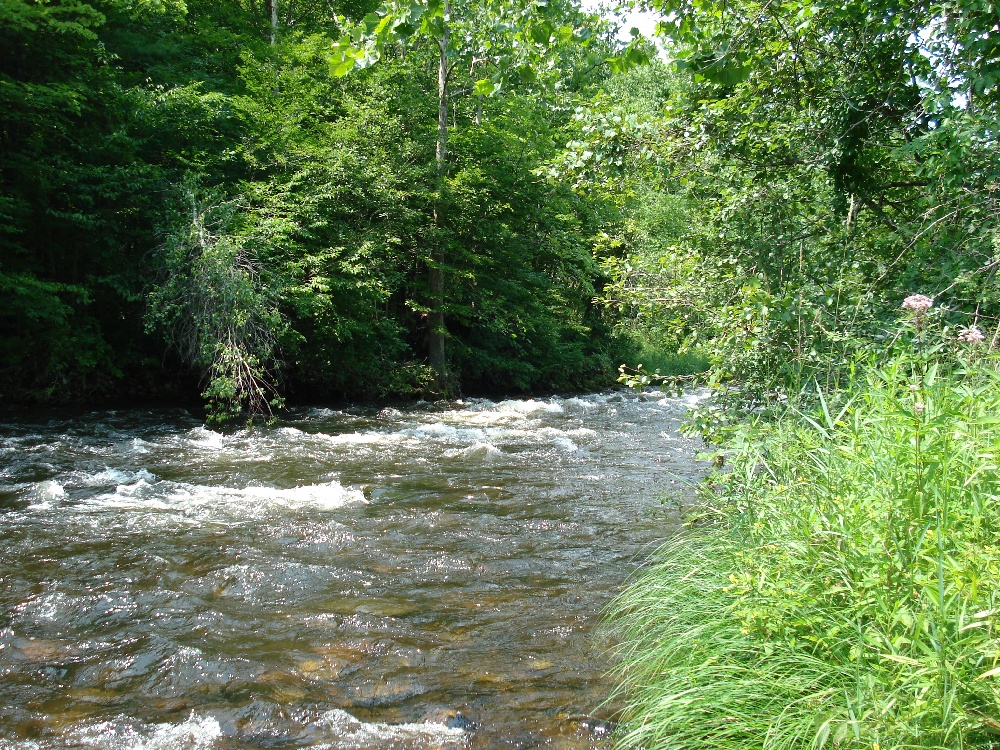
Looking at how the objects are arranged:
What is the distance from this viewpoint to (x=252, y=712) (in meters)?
3.92

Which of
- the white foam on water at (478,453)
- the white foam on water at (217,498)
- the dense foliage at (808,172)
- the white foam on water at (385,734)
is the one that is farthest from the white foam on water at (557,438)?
the white foam on water at (385,734)

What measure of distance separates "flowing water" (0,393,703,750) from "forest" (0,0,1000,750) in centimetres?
84

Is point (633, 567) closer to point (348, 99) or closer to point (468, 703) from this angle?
point (468, 703)

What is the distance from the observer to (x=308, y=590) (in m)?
5.59

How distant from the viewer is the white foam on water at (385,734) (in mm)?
3648

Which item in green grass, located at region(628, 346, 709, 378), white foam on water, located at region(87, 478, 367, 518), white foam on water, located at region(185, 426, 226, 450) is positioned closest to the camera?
white foam on water, located at region(87, 478, 367, 518)

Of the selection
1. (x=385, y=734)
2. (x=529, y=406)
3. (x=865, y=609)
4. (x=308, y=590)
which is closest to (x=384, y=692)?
(x=385, y=734)

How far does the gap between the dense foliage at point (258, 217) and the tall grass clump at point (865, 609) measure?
5.21m

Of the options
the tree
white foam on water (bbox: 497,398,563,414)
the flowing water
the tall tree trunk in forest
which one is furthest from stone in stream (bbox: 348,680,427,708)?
the tall tree trunk in forest

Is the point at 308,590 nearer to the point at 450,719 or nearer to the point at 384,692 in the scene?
the point at 384,692

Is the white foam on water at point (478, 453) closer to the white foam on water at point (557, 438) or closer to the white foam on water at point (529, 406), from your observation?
the white foam on water at point (557, 438)

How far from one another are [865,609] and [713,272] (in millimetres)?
3871

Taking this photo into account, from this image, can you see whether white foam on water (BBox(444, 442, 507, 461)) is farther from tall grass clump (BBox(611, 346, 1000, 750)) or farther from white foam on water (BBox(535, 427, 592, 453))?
tall grass clump (BBox(611, 346, 1000, 750))

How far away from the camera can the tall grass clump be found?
7.80ft
